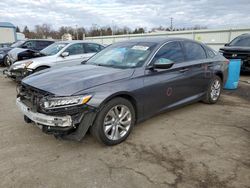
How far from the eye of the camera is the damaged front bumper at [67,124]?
2.85 meters

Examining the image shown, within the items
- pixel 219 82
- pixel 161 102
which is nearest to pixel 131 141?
pixel 161 102

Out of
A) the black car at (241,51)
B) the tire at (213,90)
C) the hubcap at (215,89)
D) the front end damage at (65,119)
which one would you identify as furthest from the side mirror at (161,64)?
the black car at (241,51)

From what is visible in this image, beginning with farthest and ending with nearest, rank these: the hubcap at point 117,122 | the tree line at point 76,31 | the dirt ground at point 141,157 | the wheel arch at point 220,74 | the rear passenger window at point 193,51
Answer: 1. the tree line at point 76,31
2. the wheel arch at point 220,74
3. the rear passenger window at point 193,51
4. the hubcap at point 117,122
5. the dirt ground at point 141,157

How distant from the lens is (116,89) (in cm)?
318

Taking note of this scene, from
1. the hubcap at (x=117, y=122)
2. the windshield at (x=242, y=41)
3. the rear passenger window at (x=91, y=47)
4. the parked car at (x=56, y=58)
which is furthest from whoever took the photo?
the windshield at (x=242, y=41)

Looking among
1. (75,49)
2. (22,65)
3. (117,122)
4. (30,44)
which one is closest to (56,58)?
(75,49)

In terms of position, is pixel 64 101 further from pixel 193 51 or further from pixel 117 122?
pixel 193 51

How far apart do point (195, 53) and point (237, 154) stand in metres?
2.43

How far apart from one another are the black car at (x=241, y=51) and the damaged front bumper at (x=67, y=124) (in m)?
8.38

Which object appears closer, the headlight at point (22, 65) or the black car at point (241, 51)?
the headlight at point (22, 65)

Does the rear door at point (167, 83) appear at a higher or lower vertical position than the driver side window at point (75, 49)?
lower

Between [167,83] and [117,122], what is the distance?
125cm

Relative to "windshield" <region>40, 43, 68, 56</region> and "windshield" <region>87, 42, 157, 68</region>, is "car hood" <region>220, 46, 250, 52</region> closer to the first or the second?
"windshield" <region>87, 42, 157, 68</region>

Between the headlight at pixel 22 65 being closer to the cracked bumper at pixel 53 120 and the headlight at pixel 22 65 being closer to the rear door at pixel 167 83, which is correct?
the cracked bumper at pixel 53 120
